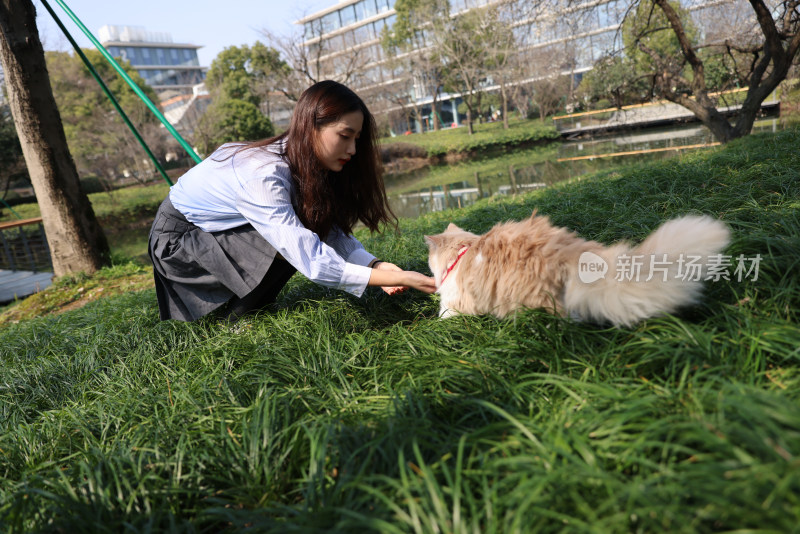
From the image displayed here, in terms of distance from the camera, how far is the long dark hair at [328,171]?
2217 millimetres

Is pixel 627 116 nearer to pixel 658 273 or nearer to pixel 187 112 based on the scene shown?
pixel 658 273

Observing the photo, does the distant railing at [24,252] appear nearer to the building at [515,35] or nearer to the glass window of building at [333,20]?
the building at [515,35]

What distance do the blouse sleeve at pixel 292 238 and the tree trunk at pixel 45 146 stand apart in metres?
4.44

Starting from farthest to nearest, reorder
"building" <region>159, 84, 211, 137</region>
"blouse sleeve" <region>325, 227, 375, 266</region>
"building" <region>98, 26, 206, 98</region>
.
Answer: "building" <region>98, 26, 206, 98</region>, "building" <region>159, 84, 211, 137</region>, "blouse sleeve" <region>325, 227, 375, 266</region>

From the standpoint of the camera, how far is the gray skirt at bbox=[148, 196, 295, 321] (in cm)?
242

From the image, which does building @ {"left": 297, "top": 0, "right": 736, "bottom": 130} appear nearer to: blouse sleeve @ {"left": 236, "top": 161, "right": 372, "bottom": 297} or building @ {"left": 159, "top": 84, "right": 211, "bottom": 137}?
blouse sleeve @ {"left": 236, "top": 161, "right": 372, "bottom": 297}

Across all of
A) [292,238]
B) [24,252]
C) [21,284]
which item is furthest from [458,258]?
[24,252]

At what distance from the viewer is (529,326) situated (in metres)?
1.80

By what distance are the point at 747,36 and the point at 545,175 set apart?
464 cm

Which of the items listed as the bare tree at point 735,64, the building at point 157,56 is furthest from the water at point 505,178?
the building at point 157,56

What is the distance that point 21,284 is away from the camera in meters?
6.72

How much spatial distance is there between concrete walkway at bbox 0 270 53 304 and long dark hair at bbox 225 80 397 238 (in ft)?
17.8

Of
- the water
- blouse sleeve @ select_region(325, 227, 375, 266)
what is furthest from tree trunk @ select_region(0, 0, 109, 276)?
the water

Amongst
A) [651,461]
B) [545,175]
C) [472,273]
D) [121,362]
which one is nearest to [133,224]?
[545,175]
